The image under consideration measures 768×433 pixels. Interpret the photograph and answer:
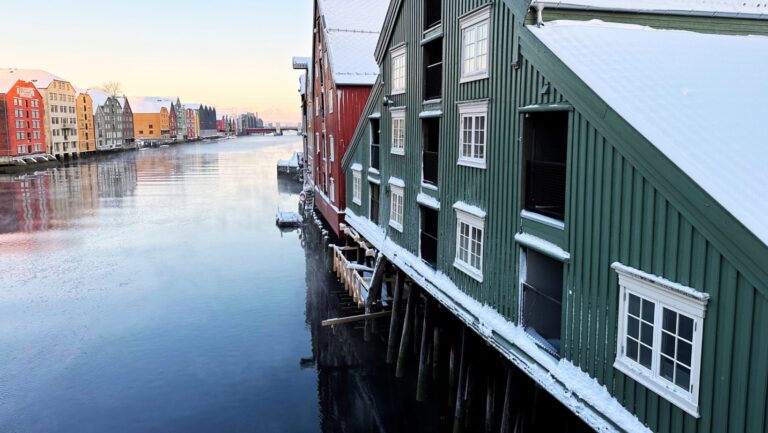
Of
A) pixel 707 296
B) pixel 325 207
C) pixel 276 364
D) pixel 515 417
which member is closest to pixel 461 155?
pixel 515 417

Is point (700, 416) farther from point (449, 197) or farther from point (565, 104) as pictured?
point (449, 197)

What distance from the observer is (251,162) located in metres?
103

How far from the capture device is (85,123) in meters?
118

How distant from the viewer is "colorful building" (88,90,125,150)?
4956 inches

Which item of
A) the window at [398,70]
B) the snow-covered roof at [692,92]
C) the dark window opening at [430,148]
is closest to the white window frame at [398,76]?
the window at [398,70]

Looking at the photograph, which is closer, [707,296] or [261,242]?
[707,296]

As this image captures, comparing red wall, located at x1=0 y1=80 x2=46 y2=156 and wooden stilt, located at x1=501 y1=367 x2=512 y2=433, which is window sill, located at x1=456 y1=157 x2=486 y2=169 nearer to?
wooden stilt, located at x1=501 y1=367 x2=512 y2=433

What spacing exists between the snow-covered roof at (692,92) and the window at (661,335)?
4.01 ft

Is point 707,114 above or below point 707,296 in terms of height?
above

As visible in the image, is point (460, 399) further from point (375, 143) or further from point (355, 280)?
point (375, 143)

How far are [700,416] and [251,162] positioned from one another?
101 m

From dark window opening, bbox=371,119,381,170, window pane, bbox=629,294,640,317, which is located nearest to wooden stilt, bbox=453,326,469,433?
window pane, bbox=629,294,640,317

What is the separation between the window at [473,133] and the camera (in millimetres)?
11000

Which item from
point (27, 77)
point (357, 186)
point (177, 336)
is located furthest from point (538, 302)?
point (27, 77)
